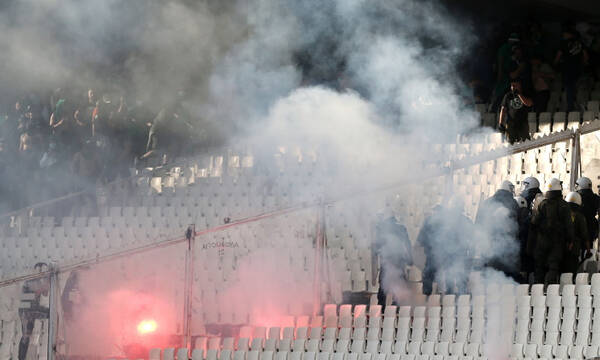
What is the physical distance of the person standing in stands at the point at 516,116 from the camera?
45.6ft

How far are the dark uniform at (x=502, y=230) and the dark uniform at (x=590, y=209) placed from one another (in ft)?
2.06

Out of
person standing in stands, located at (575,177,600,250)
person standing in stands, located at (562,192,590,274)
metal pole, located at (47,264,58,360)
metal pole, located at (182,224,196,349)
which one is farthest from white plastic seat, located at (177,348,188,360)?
person standing in stands, located at (575,177,600,250)

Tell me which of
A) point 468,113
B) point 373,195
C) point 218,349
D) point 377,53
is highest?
point 377,53

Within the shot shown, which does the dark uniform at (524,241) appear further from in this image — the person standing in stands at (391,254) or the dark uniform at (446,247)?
the person standing in stands at (391,254)

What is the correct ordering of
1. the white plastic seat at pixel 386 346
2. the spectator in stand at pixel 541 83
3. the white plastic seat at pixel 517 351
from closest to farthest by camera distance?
the white plastic seat at pixel 517 351, the white plastic seat at pixel 386 346, the spectator in stand at pixel 541 83

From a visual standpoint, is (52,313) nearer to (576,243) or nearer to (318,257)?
(318,257)

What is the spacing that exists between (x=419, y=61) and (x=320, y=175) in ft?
10.5

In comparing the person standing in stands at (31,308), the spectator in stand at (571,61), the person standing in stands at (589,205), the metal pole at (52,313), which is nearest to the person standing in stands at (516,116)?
the spectator in stand at (571,61)

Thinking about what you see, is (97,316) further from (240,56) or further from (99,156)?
(240,56)

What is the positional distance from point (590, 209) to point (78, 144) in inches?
294

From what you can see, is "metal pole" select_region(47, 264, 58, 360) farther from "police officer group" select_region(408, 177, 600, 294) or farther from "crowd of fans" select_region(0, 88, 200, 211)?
"crowd of fans" select_region(0, 88, 200, 211)

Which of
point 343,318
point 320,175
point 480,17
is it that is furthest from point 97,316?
point 480,17

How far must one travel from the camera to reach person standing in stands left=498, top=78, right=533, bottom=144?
1389cm

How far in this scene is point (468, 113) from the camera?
A: 50.5ft
